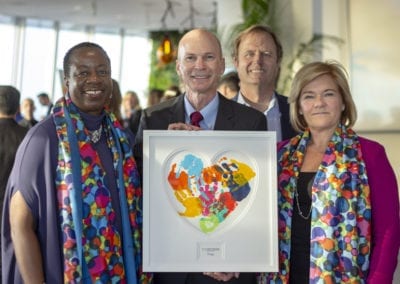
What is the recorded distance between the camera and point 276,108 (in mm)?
3395

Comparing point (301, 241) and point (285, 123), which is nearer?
point (301, 241)

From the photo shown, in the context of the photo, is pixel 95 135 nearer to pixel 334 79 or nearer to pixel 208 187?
pixel 208 187

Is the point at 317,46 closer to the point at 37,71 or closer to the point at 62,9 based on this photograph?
the point at 62,9

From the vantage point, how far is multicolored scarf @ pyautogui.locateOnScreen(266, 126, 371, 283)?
2.36m

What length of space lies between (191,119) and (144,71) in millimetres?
14037

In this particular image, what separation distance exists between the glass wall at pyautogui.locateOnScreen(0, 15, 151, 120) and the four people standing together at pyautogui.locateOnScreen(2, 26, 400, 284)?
11.3 meters

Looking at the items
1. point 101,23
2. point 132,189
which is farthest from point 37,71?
point 132,189

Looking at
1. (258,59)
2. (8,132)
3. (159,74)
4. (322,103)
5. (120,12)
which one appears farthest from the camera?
(159,74)

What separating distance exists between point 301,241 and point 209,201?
16.1 inches

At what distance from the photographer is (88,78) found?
7.63 ft

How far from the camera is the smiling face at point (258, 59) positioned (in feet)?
11.3

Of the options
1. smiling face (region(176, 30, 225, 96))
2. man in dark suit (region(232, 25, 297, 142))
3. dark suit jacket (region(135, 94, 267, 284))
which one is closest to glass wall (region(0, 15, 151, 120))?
man in dark suit (region(232, 25, 297, 142))

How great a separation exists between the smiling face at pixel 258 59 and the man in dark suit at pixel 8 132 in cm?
170

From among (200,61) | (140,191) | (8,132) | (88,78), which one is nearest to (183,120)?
(200,61)
